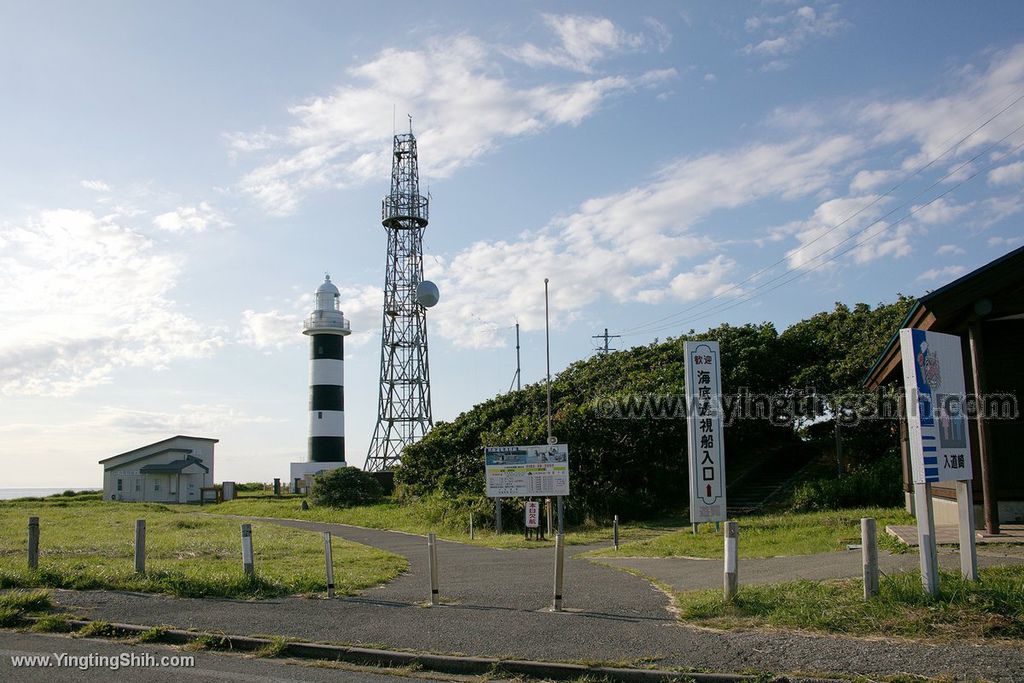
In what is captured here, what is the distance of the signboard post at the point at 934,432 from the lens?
7.75 m

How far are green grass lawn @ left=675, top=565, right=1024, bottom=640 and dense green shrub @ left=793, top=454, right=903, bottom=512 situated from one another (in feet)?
41.1

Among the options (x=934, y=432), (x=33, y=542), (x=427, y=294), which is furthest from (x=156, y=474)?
(x=934, y=432)

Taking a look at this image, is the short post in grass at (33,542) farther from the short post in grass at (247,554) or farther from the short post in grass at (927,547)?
the short post in grass at (927,547)

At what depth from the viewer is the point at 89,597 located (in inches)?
400

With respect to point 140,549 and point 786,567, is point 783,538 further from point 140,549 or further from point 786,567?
point 140,549

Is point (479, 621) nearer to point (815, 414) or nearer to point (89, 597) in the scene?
point (89, 597)

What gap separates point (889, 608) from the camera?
7535 mm

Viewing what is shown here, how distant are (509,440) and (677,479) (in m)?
5.63

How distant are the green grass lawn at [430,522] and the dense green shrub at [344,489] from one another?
0.82m

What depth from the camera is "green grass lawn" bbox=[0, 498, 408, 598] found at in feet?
35.3

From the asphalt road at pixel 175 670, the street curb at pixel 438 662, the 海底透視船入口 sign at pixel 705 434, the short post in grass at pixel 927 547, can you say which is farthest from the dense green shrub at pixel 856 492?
the asphalt road at pixel 175 670

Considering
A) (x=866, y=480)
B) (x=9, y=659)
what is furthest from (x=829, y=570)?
(x=866, y=480)

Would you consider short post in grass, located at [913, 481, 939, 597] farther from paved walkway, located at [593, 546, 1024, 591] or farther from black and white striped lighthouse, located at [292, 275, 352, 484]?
black and white striped lighthouse, located at [292, 275, 352, 484]

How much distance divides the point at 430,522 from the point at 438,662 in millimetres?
20260
